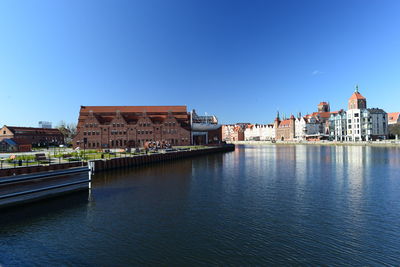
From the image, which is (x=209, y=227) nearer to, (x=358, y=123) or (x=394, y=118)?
(x=358, y=123)

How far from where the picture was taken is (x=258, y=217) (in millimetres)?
20859

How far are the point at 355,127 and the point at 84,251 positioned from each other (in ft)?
535

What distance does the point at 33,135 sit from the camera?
11625cm

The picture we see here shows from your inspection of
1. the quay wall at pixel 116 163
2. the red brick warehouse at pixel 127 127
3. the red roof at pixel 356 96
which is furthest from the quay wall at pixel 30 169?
the red roof at pixel 356 96

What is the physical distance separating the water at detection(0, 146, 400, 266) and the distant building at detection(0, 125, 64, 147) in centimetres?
8786

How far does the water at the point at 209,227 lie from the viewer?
47.4 ft

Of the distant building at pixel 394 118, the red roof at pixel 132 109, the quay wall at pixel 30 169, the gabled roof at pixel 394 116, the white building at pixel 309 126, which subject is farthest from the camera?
the white building at pixel 309 126

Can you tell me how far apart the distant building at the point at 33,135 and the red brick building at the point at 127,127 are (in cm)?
1998

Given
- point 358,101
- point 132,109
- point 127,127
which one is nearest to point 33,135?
point 132,109

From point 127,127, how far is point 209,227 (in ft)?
271

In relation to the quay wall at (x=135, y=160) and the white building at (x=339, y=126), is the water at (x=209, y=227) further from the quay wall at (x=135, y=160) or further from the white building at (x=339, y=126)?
the white building at (x=339, y=126)

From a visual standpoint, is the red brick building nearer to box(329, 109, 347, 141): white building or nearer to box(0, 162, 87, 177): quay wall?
box(0, 162, 87, 177): quay wall

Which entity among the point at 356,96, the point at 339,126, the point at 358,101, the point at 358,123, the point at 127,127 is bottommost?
the point at 127,127

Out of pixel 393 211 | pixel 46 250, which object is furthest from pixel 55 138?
pixel 393 211
